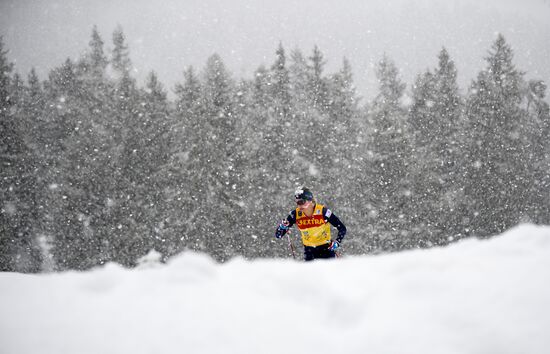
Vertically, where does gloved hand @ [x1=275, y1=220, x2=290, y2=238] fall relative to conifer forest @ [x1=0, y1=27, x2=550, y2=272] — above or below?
below

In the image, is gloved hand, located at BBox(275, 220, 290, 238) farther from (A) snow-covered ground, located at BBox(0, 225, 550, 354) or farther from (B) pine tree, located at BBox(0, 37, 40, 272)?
(B) pine tree, located at BBox(0, 37, 40, 272)

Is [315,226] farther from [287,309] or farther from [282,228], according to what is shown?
[287,309]

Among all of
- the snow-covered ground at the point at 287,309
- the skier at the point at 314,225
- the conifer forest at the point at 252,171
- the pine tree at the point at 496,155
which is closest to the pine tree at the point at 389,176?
the conifer forest at the point at 252,171

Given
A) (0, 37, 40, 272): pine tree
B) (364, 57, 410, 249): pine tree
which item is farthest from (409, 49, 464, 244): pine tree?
(0, 37, 40, 272): pine tree

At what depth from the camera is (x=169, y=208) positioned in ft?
78.3

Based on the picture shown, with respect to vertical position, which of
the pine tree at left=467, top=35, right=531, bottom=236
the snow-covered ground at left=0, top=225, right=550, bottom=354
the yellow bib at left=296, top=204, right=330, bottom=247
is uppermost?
the pine tree at left=467, top=35, right=531, bottom=236

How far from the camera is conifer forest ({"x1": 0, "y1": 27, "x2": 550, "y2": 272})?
23.2 metres

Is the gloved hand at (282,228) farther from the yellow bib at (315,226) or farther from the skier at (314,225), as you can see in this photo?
the yellow bib at (315,226)

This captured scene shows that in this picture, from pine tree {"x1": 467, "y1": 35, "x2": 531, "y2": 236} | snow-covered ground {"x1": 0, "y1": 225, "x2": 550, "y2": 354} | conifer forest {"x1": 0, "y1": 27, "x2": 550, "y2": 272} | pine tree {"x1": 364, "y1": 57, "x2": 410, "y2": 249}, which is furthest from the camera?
pine tree {"x1": 467, "y1": 35, "x2": 531, "y2": 236}

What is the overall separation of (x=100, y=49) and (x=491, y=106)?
2876 cm

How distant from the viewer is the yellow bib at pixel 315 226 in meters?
9.23

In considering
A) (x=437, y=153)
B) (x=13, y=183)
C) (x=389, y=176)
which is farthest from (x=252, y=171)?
(x=13, y=183)

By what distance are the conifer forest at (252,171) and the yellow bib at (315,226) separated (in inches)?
554

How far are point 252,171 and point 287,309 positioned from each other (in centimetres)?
2145
